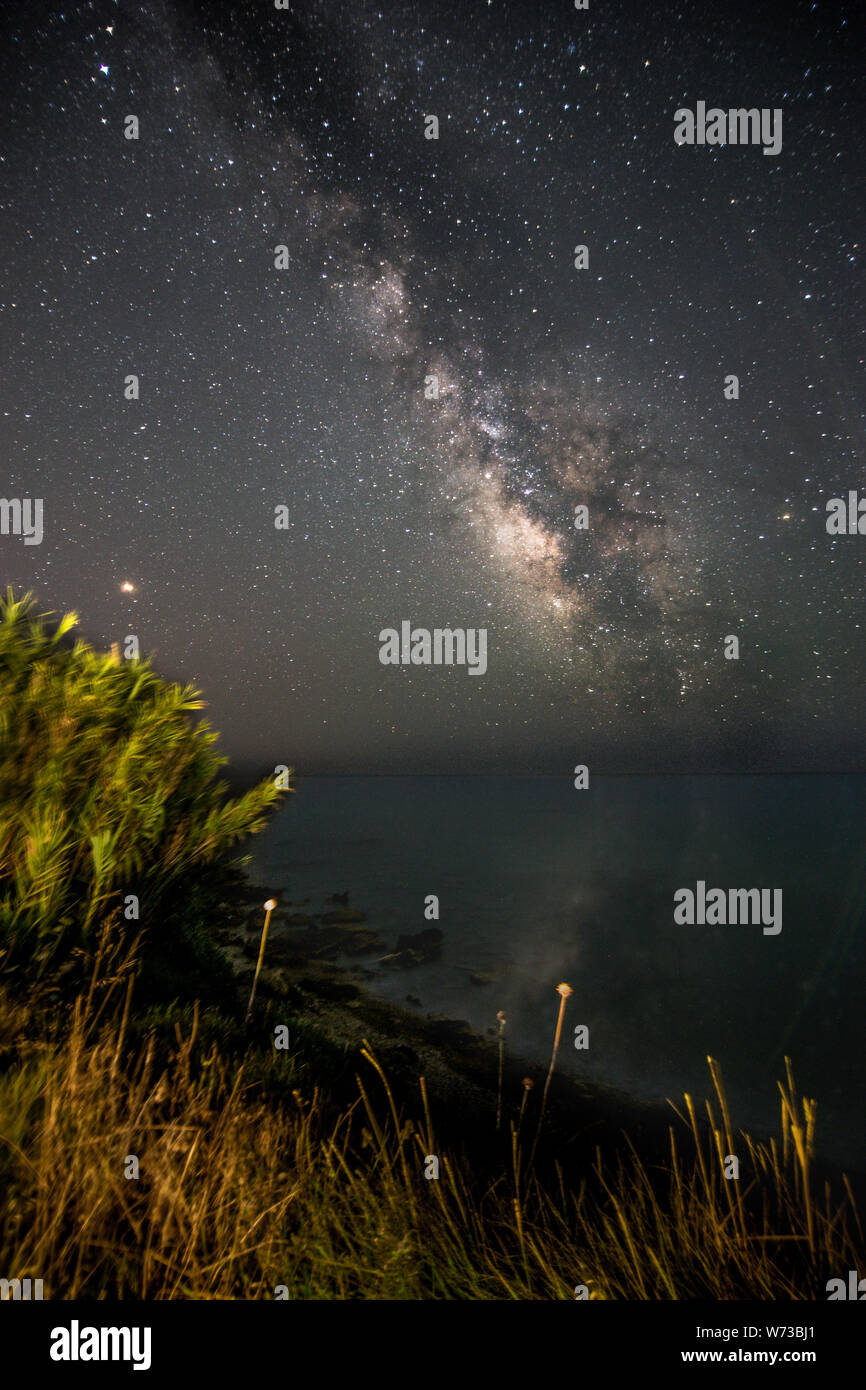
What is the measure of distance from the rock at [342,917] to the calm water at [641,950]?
672 mm

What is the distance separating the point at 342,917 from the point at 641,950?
11.9 m

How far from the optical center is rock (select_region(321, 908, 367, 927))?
20259 mm

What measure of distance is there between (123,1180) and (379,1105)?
19.1ft

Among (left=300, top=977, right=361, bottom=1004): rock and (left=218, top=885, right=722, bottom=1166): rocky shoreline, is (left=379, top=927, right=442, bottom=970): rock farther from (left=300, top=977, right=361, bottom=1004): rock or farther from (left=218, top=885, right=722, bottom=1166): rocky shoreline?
(left=300, top=977, right=361, bottom=1004): rock

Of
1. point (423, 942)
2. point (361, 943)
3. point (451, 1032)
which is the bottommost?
point (423, 942)

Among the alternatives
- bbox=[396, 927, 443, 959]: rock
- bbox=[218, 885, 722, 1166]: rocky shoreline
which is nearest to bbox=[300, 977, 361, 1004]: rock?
bbox=[218, 885, 722, 1166]: rocky shoreline

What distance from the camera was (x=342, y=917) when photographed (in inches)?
838

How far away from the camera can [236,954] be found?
1262 cm

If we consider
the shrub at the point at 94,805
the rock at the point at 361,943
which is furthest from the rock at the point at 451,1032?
the shrub at the point at 94,805

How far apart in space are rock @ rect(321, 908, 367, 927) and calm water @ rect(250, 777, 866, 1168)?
26.5 inches

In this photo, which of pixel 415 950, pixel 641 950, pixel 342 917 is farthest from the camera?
pixel 342 917

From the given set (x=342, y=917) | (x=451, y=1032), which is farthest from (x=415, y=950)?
(x=451, y=1032)

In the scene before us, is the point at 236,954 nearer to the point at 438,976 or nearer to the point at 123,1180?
the point at 438,976

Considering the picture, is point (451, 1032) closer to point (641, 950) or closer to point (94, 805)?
point (94, 805)
